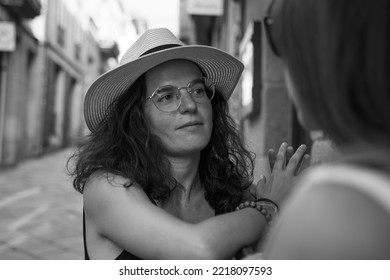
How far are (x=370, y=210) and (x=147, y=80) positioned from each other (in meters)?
1.04

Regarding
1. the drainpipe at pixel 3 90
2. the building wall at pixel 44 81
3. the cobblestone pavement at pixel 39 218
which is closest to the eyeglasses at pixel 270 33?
the cobblestone pavement at pixel 39 218

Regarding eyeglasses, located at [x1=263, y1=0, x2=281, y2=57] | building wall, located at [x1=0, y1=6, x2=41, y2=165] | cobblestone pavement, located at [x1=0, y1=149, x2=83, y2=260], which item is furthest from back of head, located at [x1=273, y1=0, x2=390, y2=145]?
building wall, located at [x1=0, y1=6, x2=41, y2=165]

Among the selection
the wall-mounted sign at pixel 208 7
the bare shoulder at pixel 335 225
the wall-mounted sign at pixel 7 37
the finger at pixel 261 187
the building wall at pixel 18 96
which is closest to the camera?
the bare shoulder at pixel 335 225

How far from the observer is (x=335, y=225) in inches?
18.3

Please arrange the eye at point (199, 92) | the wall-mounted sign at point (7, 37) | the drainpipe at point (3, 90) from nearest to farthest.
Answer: the eye at point (199, 92)
the wall-mounted sign at point (7, 37)
the drainpipe at point (3, 90)

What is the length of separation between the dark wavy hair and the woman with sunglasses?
0.75 meters

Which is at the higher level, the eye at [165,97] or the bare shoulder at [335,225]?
the bare shoulder at [335,225]

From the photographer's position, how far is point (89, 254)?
51.2 inches

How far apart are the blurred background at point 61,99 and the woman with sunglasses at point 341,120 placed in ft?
0.90

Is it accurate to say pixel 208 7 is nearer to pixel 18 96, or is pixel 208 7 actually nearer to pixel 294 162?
pixel 18 96

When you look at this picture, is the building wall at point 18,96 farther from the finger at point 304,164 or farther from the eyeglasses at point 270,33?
the eyeglasses at point 270,33

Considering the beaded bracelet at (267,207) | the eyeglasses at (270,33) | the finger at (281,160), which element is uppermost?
the eyeglasses at (270,33)

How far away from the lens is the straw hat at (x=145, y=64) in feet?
4.34

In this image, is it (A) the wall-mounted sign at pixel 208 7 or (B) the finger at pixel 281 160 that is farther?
(A) the wall-mounted sign at pixel 208 7
